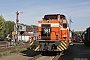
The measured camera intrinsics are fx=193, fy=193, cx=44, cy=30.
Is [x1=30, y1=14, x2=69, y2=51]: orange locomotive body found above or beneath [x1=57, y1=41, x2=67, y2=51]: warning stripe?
above

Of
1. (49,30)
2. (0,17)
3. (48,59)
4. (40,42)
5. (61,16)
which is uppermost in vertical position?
(0,17)

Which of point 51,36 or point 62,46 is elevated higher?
point 51,36

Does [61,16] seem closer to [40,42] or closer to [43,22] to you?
[43,22]

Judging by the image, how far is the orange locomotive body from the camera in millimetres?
16688

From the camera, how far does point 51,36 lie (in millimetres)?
17734

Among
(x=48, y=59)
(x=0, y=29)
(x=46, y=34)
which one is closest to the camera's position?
(x=48, y=59)

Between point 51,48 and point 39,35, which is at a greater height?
point 39,35

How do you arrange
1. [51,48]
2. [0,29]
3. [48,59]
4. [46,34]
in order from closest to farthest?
[48,59] < [51,48] < [46,34] < [0,29]

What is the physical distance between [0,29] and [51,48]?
210 ft

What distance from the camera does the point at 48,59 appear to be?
1505cm

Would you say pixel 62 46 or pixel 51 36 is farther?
pixel 51 36

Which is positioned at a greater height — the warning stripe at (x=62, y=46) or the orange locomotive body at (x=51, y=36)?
the orange locomotive body at (x=51, y=36)

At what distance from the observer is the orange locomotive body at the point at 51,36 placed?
1669 centimetres

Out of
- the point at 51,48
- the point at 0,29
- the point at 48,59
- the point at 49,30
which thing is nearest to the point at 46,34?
the point at 49,30
